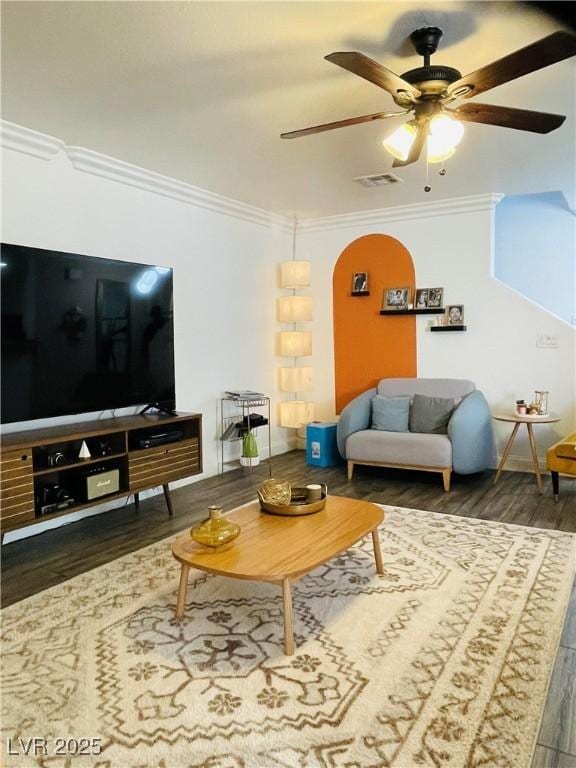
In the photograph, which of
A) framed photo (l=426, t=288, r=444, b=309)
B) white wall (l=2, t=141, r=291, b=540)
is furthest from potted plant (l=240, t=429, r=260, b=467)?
framed photo (l=426, t=288, r=444, b=309)

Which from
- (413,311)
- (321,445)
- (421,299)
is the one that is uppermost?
(421,299)

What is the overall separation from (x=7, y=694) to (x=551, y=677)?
1.95 meters

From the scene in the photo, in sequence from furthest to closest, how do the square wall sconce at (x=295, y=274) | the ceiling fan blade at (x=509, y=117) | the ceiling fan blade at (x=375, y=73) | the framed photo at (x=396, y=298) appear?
1. the square wall sconce at (x=295, y=274)
2. the framed photo at (x=396, y=298)
3. the ceiling fan blade at (x=509, y=117)
4. the ceiling fan blade at (x=375, y=73)

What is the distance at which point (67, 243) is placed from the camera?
3848 mm

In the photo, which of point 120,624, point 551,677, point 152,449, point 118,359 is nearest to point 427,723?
point 551,677

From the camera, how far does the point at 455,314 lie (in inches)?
214

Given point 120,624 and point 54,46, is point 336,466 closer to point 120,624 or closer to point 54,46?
point 120,624

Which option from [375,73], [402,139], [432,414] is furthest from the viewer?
[432,414]

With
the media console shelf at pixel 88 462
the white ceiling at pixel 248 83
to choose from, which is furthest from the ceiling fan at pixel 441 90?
the media console shelf at pixel 88 462

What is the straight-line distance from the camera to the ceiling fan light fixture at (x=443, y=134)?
8.34 feet

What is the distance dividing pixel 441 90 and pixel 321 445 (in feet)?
11.8

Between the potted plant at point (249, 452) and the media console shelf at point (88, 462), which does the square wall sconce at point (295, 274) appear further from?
the media console shelf at point (88, 462)

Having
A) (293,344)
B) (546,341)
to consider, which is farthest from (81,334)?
(546,341)

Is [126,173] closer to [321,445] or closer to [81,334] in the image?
[81,334]
